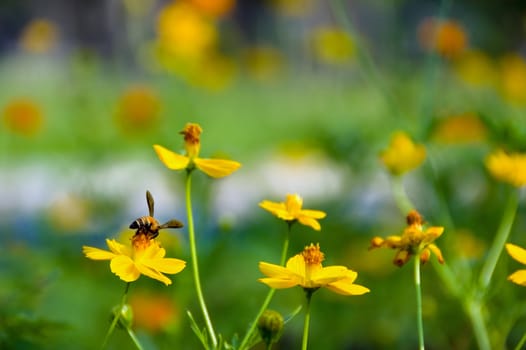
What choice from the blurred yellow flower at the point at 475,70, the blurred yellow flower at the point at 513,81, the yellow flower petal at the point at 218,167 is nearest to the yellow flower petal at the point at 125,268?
the yellow flower petal at the point at 218,167

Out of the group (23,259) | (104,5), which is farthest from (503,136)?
(104,5)

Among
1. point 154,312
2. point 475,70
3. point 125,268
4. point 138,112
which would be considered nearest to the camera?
point 125,268

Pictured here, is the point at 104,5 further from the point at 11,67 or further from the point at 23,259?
the point at 23,259

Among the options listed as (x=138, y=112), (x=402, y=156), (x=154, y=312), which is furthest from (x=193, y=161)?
(x=138, y=112)

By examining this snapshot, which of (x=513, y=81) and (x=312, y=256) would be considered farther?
(x=513, y=81)

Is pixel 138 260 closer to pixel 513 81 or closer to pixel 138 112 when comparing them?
pixel 138 112

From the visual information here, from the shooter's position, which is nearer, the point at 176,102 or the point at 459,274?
the point at 459,274
